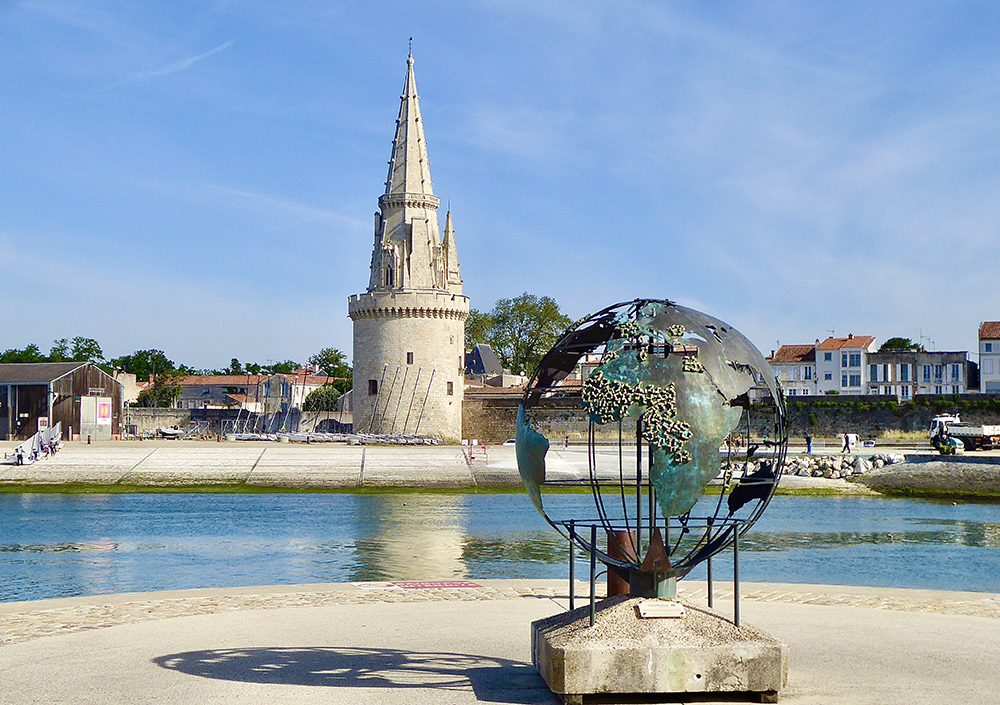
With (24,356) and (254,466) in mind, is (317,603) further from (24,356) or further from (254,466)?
(24,356)

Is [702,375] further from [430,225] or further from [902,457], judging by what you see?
[430,225]

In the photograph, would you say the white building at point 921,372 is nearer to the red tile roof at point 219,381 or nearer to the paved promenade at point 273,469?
the paved promenade at point 273,469

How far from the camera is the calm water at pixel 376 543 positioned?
19.1 m

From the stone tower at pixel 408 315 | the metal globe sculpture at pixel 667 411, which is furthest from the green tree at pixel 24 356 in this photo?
the metal globe sculpture at pixel 667 411

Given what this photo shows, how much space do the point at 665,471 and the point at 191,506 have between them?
1188 inches

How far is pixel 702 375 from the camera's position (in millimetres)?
8602

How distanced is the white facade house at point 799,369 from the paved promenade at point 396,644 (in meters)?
87.2

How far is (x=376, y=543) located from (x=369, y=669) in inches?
632

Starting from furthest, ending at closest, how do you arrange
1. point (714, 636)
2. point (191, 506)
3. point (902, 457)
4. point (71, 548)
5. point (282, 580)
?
point (902, 457), point (191, 506), point (71, 548), point (282, 580), point (714, 636)

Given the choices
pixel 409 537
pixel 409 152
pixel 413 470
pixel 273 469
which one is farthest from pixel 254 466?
pixel 409 152

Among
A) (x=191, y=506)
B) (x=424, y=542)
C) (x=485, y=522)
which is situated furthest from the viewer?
(x=191, y=506)

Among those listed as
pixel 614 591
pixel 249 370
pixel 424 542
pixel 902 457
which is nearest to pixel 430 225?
pixel 902 457

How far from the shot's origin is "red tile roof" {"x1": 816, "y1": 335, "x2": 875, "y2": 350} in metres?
96.2

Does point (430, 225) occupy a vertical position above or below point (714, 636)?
above
